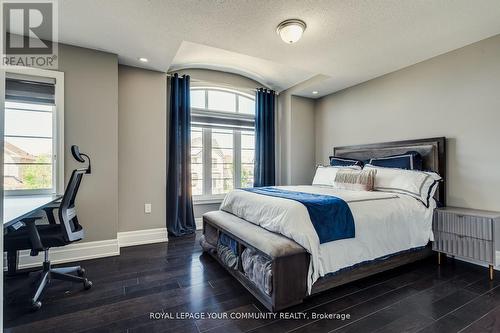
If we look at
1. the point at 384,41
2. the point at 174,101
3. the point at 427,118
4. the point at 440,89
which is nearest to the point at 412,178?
the point at 427,118

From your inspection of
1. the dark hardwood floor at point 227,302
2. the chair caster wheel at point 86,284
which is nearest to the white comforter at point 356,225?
the dark hardwood floor at point 227,302

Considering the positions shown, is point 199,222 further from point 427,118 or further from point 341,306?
point 427,118

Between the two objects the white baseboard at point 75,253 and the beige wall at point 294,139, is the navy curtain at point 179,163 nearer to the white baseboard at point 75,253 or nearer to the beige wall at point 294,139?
the white baseboard at point 75,253

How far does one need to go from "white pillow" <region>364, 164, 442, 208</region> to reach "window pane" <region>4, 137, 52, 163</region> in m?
4.00

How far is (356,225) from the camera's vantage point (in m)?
2.19

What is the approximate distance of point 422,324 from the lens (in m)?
1.68

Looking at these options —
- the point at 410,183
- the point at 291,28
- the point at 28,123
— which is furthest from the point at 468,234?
the point at 28,123

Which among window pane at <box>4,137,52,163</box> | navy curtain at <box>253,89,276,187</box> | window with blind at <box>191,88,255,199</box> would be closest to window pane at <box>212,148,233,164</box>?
window with blind at <box>191,88,255,199</box>

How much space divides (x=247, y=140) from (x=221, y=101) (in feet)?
2.96

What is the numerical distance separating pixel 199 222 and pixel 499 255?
12.9ft

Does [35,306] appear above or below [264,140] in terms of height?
below

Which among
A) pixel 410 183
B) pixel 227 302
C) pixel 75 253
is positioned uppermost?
pixel 410 183

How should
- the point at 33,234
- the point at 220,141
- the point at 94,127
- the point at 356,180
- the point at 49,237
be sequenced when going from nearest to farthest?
the point at 33,234 → the point at 49,237 → the point at 94,127 → the point at 356,180 → the point at 220,141

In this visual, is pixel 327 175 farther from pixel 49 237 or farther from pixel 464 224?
pixel 49 237
